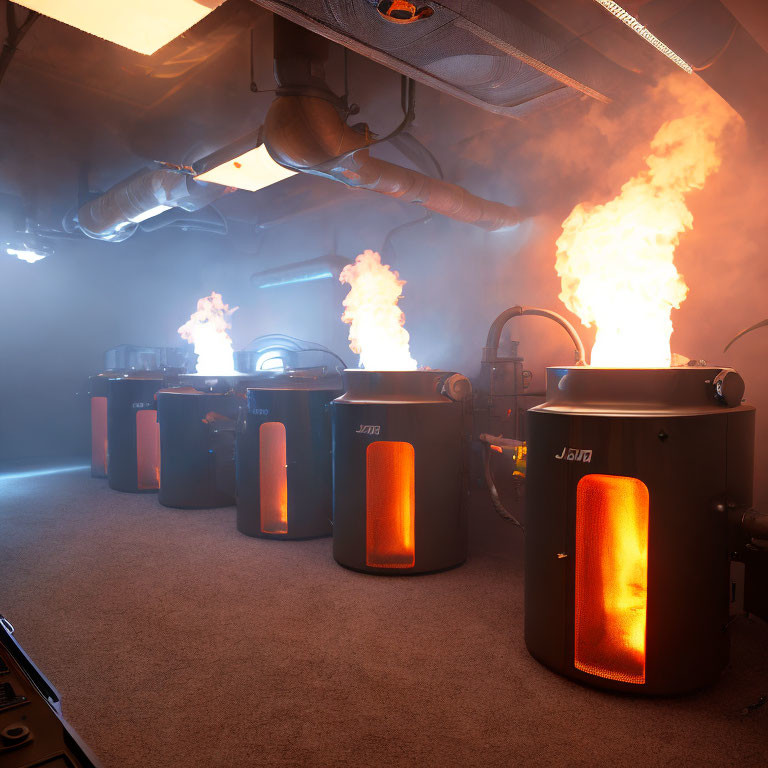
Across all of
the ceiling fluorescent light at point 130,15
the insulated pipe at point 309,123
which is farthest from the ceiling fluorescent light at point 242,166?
the ceiling fluorescent light at point 130,15

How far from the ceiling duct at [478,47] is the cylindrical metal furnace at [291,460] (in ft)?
7.51

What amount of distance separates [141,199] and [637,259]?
4810 mm

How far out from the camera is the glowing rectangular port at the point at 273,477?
4566 millimetres

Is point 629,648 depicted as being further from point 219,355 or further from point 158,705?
point 219,355

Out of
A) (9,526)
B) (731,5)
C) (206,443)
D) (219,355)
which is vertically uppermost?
(731,5)

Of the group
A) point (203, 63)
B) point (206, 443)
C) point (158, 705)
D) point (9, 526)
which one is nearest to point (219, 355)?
point (206, 443)

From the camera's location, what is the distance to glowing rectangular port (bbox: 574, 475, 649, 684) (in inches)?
90.0

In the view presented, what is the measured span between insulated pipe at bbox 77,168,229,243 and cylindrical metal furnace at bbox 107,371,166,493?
177cm

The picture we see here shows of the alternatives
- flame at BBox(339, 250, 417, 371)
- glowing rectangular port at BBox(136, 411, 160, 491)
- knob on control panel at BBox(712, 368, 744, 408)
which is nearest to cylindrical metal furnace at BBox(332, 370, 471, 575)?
flame at BBox(339, 250, 417, 371)

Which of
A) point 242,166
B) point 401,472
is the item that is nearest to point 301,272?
point 242,166

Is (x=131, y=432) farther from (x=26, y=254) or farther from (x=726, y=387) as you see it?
(x=726, y=387)

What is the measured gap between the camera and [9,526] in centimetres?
Answer: 482

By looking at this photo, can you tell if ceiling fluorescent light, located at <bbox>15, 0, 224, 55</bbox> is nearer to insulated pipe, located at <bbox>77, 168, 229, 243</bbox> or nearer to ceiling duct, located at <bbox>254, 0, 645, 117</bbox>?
ceiling duct, located at <bbox>254, 0, 645, 117</bbox>

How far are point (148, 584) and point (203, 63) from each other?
12.0 feet
